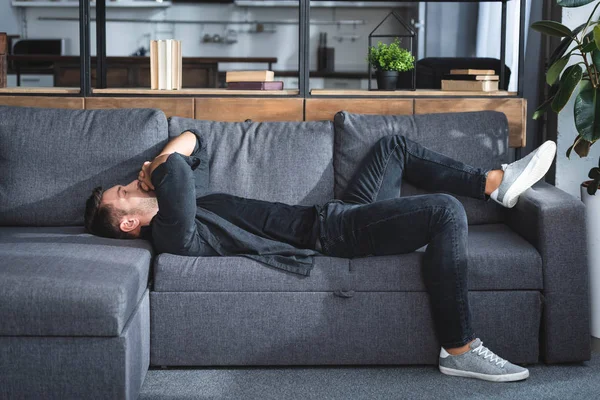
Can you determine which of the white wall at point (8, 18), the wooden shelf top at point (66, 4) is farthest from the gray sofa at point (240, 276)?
the white wall at point (8, 18)

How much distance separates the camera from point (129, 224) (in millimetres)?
2764

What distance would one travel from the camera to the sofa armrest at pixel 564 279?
2.63 meters

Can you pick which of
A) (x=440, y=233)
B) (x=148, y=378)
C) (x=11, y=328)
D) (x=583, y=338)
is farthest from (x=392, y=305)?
(x=11, y=328)

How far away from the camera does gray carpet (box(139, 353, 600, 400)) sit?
2428 mm

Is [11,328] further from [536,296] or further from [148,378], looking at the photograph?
[536,296]

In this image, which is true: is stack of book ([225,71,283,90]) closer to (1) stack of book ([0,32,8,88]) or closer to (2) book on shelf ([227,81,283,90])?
(2) book on shelf ([227,81,283,90])

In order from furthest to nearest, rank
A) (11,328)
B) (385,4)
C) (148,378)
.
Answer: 1. (385,4)
2. (148,378)
3. (11,328)

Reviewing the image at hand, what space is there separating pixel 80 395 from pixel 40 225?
107 centimetres

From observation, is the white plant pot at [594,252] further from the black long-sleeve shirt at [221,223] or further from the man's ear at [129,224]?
the man's ear at [129,224]

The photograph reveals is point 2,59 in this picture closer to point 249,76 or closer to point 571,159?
point 249,76

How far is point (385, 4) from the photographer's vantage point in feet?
27.7

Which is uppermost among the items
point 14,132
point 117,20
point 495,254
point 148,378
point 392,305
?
point 117,20

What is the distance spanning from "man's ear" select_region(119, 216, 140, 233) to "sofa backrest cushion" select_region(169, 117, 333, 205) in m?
0.41

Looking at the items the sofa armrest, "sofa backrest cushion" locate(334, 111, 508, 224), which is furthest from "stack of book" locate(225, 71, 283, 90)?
the sofa armrest
